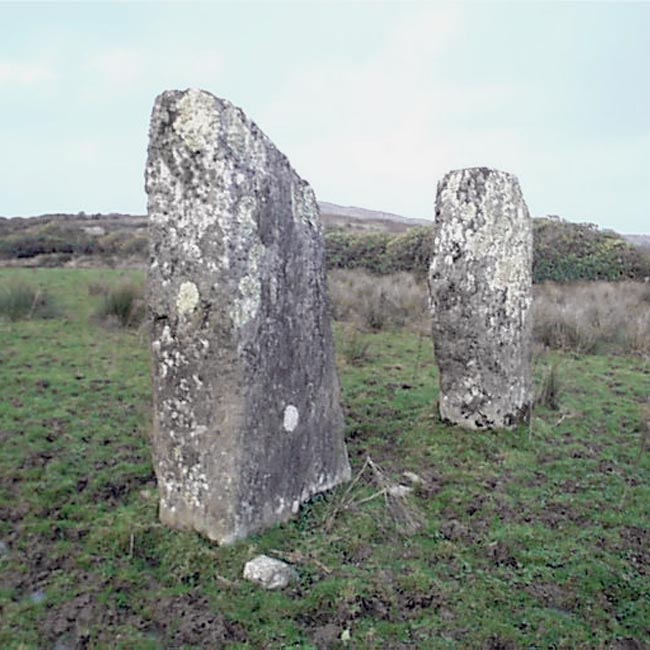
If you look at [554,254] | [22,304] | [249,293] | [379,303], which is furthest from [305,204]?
[554,254]

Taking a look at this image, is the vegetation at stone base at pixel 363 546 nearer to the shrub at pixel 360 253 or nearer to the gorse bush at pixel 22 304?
the gorse bush at pixel 22 304

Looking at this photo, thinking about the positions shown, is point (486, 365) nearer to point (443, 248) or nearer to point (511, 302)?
point (511, 302)

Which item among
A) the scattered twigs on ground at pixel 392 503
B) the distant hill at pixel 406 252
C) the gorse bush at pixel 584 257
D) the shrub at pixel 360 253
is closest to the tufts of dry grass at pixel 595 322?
the gorse bush at pixel 584 257

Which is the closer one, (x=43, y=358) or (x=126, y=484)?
(x=126, y=484)

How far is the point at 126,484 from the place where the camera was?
17.5 ft

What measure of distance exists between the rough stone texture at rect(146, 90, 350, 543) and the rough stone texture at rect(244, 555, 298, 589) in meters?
0.34

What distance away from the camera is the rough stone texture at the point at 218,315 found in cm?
431

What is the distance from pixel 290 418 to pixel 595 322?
954 cm

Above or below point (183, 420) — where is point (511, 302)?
above

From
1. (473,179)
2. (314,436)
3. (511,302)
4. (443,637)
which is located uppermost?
(473,179)

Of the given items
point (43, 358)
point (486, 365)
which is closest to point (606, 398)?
point (486, 365)

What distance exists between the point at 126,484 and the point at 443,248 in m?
3.56

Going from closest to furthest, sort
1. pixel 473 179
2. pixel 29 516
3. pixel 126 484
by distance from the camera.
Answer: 1. pixel 29 516
2. pixel 126 484
3. pixel 473 179

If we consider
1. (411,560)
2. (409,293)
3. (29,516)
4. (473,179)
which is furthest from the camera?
(409,293)
